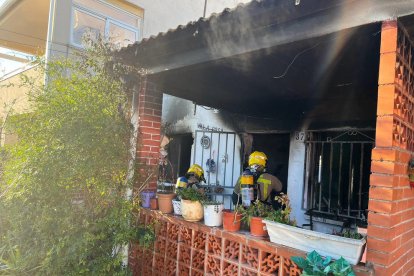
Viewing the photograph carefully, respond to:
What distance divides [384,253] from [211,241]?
1.64 m

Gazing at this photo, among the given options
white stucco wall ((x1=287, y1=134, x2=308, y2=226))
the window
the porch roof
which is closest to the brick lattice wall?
the porch roof

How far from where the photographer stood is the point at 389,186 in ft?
7.01

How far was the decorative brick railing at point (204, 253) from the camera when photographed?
271 centimetres

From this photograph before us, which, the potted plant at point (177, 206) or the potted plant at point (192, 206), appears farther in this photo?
the potted plant at point (177, 206)

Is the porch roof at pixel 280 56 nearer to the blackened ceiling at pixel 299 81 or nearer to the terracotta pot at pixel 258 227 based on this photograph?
the blackened ceiling at pixel 299 81

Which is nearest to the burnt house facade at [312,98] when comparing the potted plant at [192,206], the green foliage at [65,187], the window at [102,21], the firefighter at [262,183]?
the green foliage at [65,187]

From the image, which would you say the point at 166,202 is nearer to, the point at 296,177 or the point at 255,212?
the point at 255,212

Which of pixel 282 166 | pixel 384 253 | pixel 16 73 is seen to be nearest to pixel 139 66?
pixel 384 253

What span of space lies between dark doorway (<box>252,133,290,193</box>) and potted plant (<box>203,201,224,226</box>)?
4078 millimetres

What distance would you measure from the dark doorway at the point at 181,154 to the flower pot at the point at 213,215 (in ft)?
19.6

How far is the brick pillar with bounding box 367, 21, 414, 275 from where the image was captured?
7.02 feet

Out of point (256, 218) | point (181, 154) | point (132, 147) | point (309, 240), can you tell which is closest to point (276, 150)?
point (181, 154)

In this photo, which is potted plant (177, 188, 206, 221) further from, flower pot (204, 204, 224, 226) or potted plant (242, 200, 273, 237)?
potted plant (242, 200, 273, 237)

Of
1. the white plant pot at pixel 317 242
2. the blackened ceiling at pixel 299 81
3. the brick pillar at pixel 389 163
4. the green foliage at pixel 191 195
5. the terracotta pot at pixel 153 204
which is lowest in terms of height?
the terracotta pot at pixel 153 204
